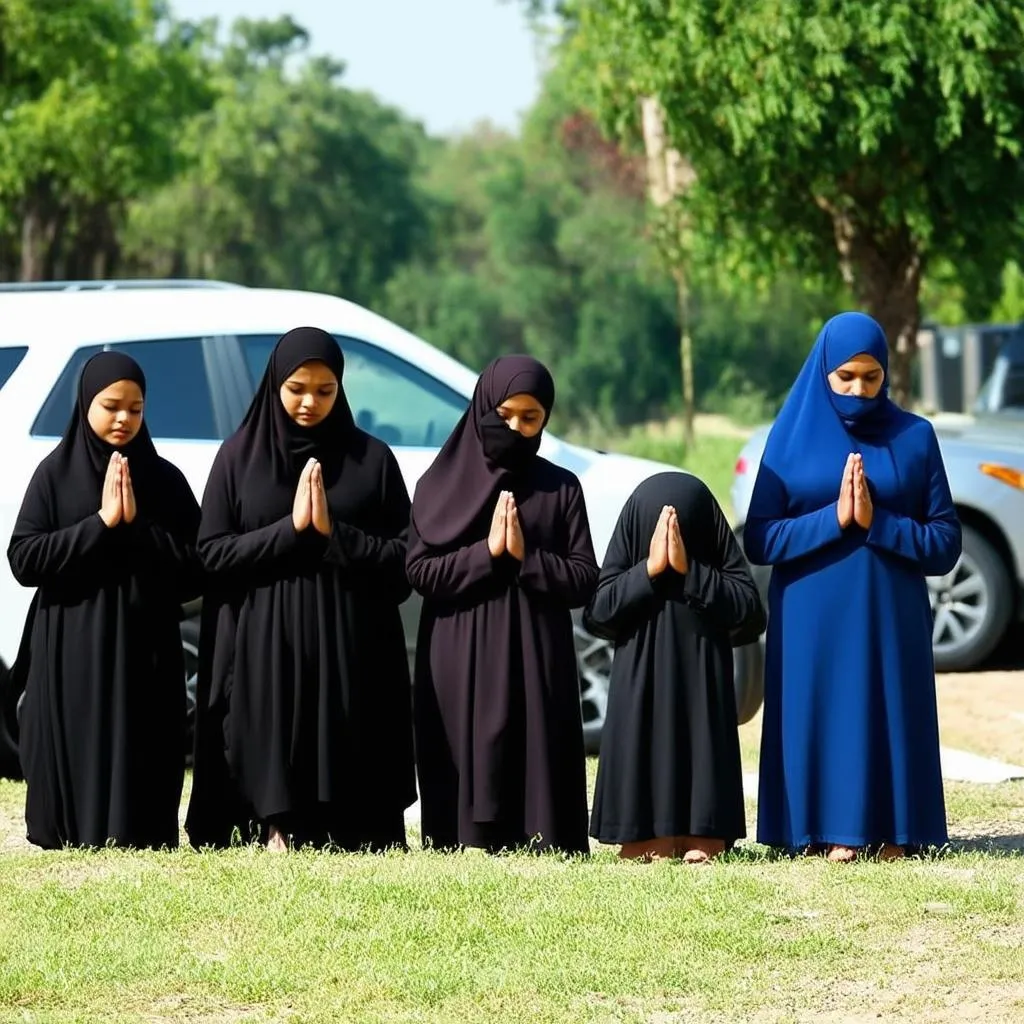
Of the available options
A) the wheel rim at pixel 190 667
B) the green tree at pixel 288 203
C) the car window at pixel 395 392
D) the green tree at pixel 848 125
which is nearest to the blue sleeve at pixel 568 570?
the car window at pixel 395 392

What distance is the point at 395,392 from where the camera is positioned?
8812mm

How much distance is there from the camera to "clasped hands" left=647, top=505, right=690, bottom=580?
658 cm

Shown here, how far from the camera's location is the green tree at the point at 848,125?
15.4 meters

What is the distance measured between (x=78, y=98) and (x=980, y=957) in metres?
26.7

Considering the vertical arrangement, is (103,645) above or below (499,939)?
above

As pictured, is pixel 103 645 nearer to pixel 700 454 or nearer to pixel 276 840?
pixel 276 840

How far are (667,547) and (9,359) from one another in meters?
3.28

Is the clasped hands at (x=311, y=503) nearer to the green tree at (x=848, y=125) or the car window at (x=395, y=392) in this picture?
the car window at (x=395, y=392)

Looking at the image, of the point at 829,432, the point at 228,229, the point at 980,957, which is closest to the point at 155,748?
the point at 829,432

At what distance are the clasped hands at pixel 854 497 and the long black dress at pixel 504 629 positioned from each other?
0.79 metres

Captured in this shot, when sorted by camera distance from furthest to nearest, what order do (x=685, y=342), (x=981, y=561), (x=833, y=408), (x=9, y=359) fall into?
1. (x=685, y=342)
2. (x=981, y=561)
3. (x=9, y=359)
4. (x=833, y=408)

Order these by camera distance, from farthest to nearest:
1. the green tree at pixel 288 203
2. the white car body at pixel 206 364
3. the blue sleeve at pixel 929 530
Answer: the green tree at pixel 288 203
the white car body at pixel 206 364
the blue sleeve at pixel 929 530

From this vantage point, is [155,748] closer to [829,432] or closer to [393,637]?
[393,637]

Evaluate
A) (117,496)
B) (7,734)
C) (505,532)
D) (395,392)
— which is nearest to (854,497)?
(505,532)
